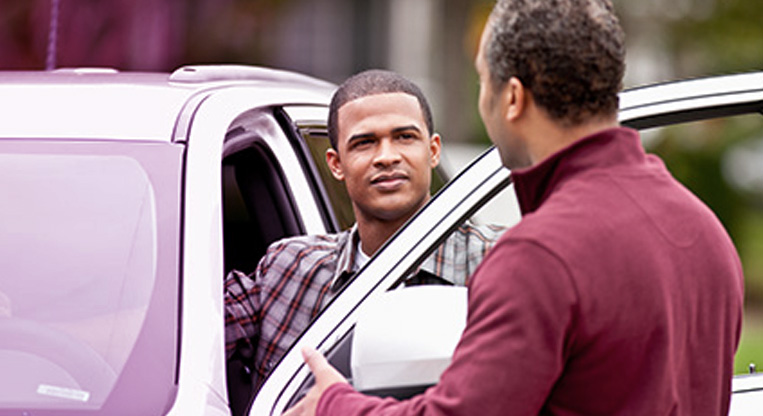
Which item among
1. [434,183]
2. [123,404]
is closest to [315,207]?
A: [434,183]

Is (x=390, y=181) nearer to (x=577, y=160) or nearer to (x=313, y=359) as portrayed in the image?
(x=313, y=359)

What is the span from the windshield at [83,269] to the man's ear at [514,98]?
88cm

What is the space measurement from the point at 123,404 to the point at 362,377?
0.51 m

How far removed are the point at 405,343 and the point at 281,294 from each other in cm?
102

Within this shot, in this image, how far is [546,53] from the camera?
1975 millimetres

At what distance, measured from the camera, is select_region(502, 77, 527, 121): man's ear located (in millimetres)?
1993

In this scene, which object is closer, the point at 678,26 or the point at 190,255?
the point at 190,255

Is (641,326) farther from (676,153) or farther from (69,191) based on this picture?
(676,153)

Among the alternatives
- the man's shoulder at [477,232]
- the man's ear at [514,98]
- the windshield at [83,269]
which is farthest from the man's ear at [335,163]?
the man's ear at [514,98]

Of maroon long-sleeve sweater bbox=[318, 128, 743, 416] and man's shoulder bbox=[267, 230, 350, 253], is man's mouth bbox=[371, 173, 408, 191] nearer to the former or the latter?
man's shoulder bbox=[267, 230, 350, 253]

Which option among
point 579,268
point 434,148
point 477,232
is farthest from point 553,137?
point 434,148

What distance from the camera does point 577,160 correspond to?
199 centimetres

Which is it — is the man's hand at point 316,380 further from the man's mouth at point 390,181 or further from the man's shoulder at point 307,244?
the man's shoulder at point 307,244

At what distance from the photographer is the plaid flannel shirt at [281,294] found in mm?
3092
